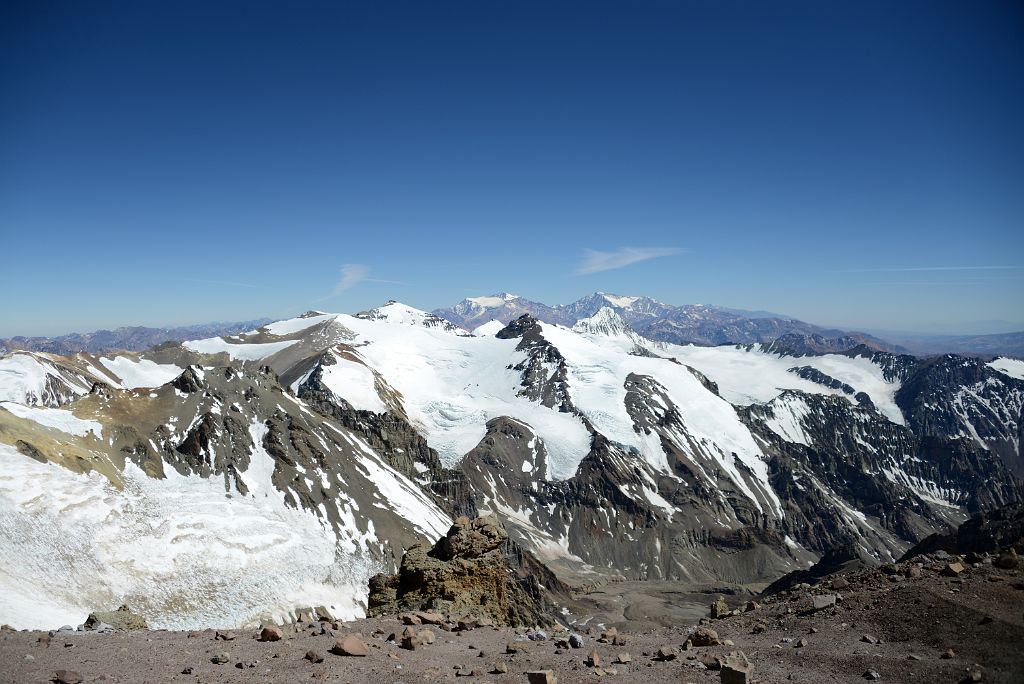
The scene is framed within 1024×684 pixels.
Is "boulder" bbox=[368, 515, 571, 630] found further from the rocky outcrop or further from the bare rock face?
the rocky outcrop

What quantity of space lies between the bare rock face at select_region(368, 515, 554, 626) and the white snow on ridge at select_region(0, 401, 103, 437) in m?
68.9

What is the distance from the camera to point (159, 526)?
64188mm

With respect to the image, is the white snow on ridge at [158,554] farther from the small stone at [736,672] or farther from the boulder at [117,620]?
the small stone at [736,672]

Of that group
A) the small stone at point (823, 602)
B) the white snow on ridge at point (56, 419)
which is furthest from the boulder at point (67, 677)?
the white snow on ridge at point (56, 419)

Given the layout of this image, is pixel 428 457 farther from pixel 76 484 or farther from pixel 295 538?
pixel 76 484

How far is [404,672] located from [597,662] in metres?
5.26

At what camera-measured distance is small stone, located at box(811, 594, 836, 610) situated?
60.1ft

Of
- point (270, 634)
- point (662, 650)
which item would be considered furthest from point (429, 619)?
point (662, 650)

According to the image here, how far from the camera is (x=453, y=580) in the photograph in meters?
27.8

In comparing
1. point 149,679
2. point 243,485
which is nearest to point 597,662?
point 149,679

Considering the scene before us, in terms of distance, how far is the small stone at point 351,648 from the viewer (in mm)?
15531

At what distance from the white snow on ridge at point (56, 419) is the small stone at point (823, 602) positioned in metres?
88.9

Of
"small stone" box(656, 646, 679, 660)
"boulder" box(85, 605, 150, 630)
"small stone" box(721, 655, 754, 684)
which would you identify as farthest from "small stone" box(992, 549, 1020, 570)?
"boulder" box(85, 605, 150, 630)

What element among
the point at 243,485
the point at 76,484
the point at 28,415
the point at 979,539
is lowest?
the point at 979,539
